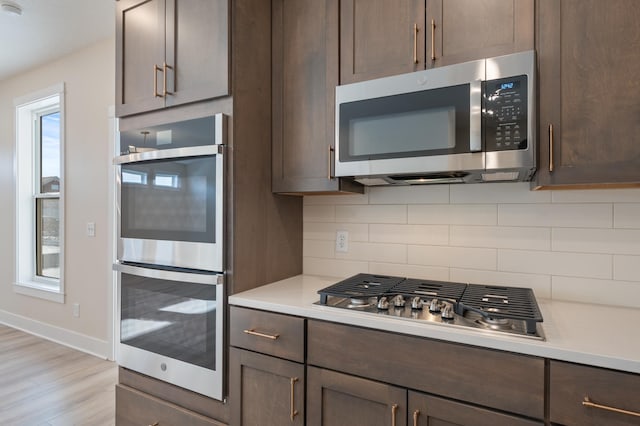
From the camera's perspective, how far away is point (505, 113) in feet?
4.24

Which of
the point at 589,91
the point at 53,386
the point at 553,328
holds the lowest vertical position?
the point at 53,386

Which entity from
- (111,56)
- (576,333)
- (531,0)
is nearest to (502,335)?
(576,333)

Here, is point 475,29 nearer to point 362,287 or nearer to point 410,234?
point 410,234

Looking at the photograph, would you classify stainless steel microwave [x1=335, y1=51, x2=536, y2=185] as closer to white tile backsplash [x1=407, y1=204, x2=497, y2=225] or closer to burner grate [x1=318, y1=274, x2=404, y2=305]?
white tile backsplash [x1=407, y1=204, x2=497, y2=225]

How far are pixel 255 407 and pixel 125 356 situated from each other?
87 cm

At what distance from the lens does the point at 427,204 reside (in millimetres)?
1776

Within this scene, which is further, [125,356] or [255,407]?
[125,356]

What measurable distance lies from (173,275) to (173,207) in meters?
0.32

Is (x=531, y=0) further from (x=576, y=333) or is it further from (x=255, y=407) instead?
(x=255, y=407)

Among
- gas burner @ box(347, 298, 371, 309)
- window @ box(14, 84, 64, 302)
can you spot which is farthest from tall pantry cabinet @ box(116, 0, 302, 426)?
window @ box(14, 84, 64, 302)

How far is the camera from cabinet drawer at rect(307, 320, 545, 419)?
1.03m

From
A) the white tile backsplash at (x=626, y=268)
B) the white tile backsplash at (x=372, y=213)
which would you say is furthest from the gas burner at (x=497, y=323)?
the white tile backsplash at (x=372, y=213)

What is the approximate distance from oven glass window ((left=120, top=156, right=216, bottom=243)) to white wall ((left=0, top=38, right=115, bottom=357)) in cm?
147

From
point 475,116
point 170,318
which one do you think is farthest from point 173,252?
point 475,116
